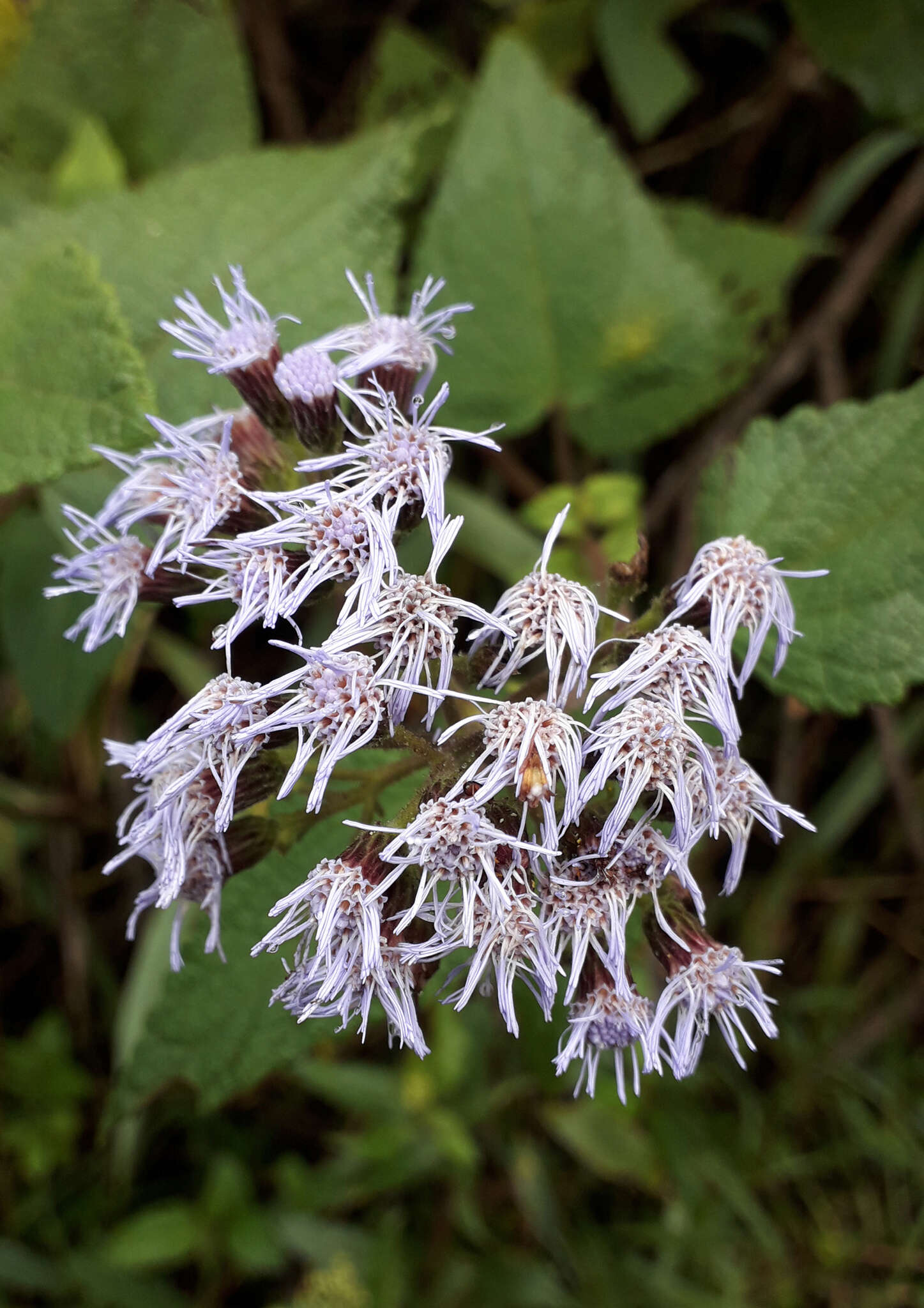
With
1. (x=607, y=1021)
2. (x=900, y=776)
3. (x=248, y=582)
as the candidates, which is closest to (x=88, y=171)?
(x=248, y=582)

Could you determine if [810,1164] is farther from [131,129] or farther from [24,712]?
[131,129]

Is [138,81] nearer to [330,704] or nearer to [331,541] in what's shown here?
[331,541]

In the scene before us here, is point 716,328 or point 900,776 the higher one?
point 716,328

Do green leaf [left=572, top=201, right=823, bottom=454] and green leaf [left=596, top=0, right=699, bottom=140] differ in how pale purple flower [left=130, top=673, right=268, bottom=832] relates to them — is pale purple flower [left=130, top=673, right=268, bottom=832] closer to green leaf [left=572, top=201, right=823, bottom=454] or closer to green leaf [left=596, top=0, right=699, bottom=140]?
green leaf [left=572, top=201, right=823, bottom=454]

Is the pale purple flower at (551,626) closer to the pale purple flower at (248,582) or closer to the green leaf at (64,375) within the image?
the pale purple flower at (248,582)

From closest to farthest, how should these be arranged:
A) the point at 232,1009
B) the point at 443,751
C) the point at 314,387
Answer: the point at 443,751 < the point at 314,387 < the point at 232,1009

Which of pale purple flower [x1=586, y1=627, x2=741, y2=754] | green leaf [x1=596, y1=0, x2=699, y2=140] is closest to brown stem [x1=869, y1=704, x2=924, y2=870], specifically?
pale purple flower [x1=586, y1=627, x2=741, y2=754]
